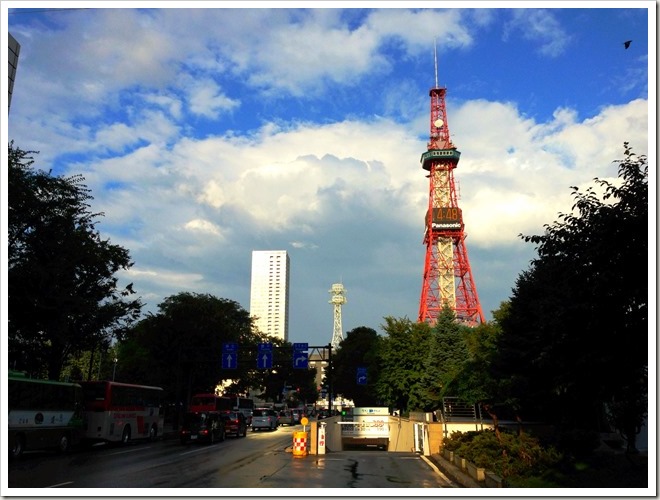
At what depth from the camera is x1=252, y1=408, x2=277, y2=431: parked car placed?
5365cm

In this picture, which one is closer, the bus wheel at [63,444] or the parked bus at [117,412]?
the bus wheel at [63,444]

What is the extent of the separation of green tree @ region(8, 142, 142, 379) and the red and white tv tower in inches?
1937

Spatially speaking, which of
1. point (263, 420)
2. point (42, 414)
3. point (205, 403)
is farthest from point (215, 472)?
point (263, 420)

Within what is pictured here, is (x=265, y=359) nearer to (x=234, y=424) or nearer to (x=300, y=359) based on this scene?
(x=300, y=359)

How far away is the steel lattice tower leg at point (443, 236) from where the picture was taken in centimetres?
8044

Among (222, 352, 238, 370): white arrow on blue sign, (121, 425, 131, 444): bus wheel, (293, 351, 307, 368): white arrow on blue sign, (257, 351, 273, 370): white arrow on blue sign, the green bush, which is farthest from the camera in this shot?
(293, 351, 307, 368): white arrow on blue sign

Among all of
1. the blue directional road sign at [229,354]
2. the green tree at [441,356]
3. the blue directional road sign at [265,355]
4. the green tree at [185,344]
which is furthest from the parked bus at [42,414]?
the green tree at [441,356]

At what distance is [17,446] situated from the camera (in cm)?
2212

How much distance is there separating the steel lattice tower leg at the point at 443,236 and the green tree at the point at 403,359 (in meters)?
26.4

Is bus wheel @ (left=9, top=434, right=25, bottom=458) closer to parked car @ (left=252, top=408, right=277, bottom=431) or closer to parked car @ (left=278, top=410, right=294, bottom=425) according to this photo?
parked car @ (left=252, top=408, right=277, bottom=431)

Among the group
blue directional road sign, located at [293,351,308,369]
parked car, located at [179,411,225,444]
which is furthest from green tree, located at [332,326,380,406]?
parked car, located at [179,411,225,444]

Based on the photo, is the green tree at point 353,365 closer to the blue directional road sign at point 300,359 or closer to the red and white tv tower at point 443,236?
the red and white tv tower at point 443,236

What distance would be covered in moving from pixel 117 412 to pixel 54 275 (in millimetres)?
8368

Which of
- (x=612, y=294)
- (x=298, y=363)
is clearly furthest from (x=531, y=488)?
(x=298, y=363)
